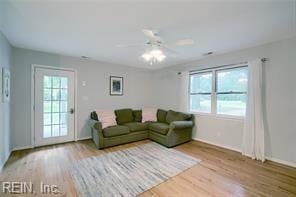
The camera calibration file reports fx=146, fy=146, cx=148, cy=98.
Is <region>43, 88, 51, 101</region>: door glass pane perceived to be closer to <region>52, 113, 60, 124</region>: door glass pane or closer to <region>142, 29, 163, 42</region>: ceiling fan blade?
<region>52, 113, 60, 124</region>: door glass pane

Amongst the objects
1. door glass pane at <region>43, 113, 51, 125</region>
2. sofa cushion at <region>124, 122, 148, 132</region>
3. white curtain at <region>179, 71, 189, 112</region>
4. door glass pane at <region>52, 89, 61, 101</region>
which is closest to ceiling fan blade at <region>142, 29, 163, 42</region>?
white curtain at <region>179, 71, 189, 112</region>

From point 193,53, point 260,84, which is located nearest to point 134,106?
point 193,53

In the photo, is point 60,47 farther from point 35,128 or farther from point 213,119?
point 213,119

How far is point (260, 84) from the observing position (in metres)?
3.13

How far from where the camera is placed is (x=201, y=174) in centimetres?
254

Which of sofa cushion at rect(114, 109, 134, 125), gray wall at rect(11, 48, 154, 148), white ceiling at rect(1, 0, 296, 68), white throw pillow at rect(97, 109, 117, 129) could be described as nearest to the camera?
white ceiling at rect(1, 0, 296, 68)

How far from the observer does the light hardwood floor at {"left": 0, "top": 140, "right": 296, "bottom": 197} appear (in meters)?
2.09

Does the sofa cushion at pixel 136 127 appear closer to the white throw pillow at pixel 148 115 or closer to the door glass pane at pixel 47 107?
the white throw pillow at pixel 148 115

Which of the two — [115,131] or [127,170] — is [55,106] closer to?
[115,131]

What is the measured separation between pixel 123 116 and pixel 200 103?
246 centimetres

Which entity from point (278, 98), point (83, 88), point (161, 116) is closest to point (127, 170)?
point (161, 116)

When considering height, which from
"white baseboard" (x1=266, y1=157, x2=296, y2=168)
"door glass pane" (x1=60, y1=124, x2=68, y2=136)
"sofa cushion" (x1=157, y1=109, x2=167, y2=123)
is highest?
"sofa cushion" (x1=157, y1=109, x2=167, y2=123)

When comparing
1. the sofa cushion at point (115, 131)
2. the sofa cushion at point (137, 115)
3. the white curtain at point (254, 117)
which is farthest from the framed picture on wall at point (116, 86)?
the white curtain at point (254, 117)

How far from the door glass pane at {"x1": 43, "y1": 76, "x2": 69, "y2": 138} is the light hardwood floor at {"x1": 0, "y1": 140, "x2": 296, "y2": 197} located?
576mm
